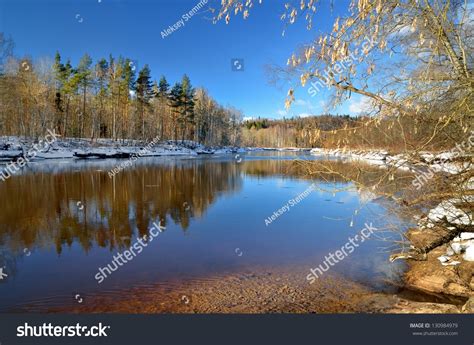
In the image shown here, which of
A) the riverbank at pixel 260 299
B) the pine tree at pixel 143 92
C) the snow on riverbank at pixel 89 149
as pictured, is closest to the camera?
the riverbank at pixel 260 299

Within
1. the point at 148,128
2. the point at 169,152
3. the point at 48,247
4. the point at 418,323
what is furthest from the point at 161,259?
the point at 148,128

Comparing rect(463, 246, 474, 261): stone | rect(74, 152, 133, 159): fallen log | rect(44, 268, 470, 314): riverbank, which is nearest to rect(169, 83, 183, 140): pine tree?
rect(74, 152, 133, 159): fallen log

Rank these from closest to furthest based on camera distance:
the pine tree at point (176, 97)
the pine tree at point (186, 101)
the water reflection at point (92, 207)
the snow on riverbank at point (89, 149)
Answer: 1. the water reflection at point (92, 207)
2. the snow on riverbank at point (89, 149)
3. the pine tree at point (176, 97)
4. the pine tree at point (186, 101)

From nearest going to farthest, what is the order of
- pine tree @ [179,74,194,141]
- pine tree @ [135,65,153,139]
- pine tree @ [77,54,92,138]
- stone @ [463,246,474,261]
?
stone @ [463,246,474,261] → pine tree @ [77,54,92,138] → pine tree @ [135,65,153,139] → pine tree @ [179,74,194,141]

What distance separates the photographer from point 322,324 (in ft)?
10.5

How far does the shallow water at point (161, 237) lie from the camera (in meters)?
6.16

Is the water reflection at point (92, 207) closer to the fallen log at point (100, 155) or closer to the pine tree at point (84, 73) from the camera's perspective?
the fallen log at point (100, 155)

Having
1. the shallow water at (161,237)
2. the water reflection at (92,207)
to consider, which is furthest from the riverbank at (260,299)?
the water reflection at (92,207)

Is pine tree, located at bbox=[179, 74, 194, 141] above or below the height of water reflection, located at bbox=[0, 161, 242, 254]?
above

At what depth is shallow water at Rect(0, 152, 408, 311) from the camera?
243 inches

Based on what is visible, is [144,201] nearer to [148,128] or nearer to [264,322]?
[264,322]

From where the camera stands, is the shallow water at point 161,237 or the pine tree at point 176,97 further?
the pine tree at point 176,97

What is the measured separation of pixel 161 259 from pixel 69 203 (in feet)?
27.2

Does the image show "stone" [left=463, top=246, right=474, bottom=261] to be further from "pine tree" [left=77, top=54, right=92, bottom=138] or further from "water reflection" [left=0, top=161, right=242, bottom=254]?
"pine tree" [left=77, top=54, right=92, bottom=138]
